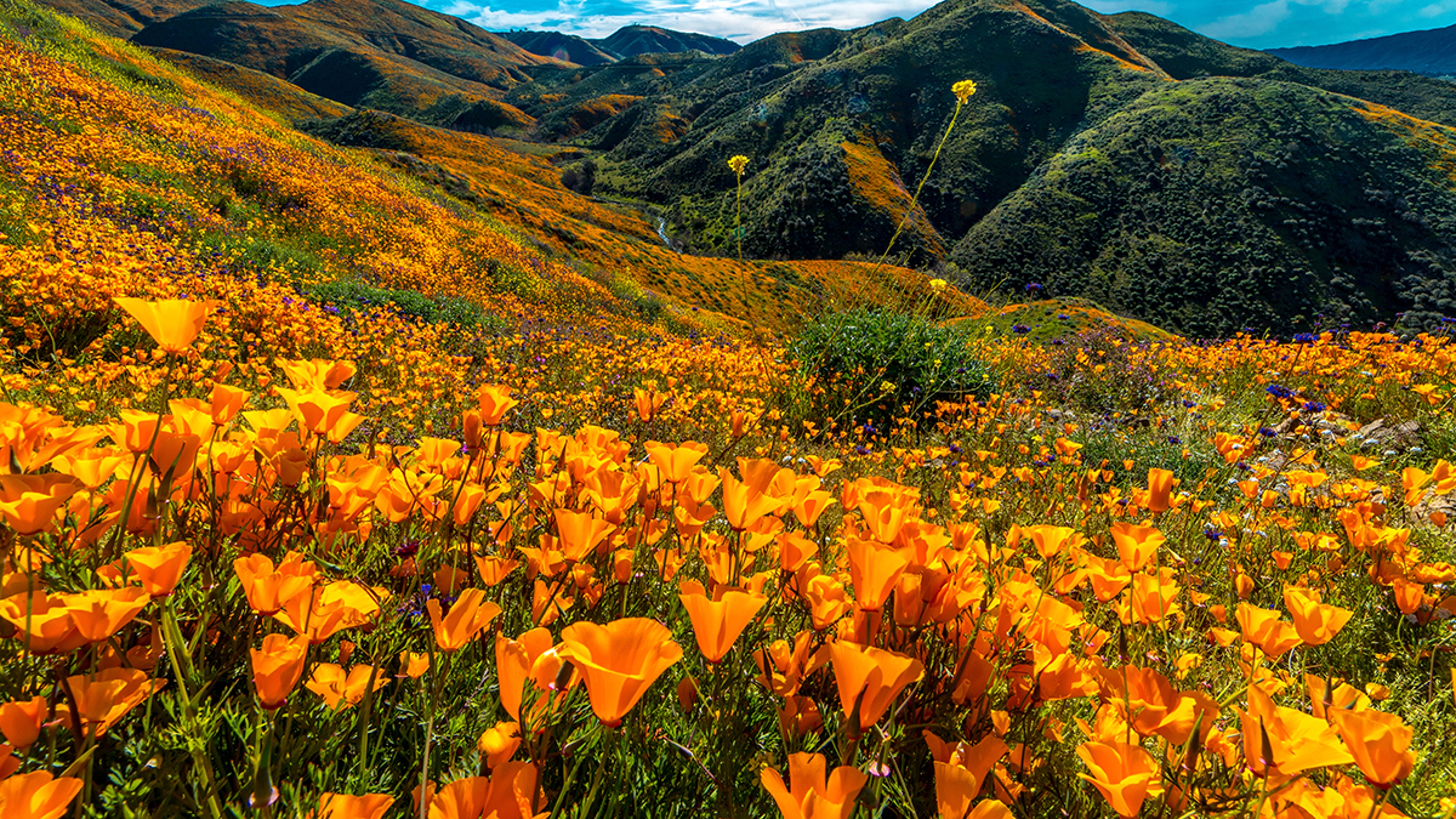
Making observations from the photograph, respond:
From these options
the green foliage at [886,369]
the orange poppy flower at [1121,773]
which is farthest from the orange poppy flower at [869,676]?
the green foliage at [886,369]

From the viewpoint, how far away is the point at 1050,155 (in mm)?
73062

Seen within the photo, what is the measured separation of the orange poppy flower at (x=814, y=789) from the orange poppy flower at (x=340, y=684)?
0.55 meters

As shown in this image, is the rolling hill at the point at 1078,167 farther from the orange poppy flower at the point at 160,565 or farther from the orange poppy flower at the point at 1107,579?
the orange poppy flower at the point at 160,565

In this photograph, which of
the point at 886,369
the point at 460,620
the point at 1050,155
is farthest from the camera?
the point at 1050,155

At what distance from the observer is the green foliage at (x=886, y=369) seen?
17.6ft

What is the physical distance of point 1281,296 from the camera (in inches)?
1909

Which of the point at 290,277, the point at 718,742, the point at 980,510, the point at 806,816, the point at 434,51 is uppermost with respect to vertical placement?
the point at 434,51

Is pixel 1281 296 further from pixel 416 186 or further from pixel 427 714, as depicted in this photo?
pixel 427 714

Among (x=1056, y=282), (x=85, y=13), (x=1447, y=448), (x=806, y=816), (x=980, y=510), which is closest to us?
(x=806, y=816)

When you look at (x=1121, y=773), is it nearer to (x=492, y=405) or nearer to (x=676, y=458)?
(x=676, y=458)

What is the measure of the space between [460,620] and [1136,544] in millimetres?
1198

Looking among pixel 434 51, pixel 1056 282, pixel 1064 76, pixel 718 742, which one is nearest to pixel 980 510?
pixel 718 742

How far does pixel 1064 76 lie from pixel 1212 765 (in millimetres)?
102225

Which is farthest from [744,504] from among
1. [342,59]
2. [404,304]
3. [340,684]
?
[342,59]
